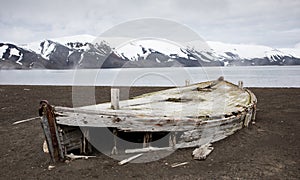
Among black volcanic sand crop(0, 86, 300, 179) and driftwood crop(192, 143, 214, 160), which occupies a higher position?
driftwood crop(192, 143, 214, 160)

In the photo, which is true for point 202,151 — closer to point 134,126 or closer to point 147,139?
point 147,139

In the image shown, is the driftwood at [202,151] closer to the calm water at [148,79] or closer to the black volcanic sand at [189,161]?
the black volcanic sand at [189,161]

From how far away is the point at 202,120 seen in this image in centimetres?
647

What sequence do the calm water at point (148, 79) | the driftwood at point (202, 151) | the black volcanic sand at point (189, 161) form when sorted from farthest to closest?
the calm water at point (148, 79), the driftwood at point (202, 151), the black volcanic sand at point (189, 161)

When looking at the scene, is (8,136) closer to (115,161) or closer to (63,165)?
(63,165)

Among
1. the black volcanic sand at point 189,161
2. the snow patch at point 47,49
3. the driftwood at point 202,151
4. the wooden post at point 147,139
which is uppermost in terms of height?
the snow patch at point 47,49

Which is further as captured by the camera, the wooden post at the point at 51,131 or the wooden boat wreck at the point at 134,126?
the wooden boat wreck at the point at 134,126

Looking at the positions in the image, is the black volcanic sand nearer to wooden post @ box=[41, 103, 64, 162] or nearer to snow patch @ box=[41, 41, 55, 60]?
wooden post @ box=[41, 103, 64, 162]

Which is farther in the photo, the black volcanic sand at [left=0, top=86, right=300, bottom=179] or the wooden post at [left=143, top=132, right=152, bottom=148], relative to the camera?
the wooden post at [left=143, top=132, right=152, bottom=148]

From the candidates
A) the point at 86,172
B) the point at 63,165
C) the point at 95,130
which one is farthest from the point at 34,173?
the point at 95,130

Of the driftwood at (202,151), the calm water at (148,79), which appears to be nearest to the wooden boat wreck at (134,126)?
the driftwood at (202,151)

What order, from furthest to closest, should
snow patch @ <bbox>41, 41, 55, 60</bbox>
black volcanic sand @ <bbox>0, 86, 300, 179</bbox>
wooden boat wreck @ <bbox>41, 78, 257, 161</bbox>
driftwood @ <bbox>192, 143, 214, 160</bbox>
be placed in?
snow patch @ <bbox>41, 41, 55, 60</bbox>
driftwood @ <bbox>192, 143, 214, 160</bbox>
wooden boat wreck @ <bbox>41, 78, 257, 161</bbox>
black volcanic sand @ <bbox>0, 86, 300, 179</bbox>

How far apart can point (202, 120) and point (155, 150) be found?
1.29 m

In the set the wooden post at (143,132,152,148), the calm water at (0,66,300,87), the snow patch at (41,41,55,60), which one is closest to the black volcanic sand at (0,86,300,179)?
the wooden post at (143,132,152,148)
